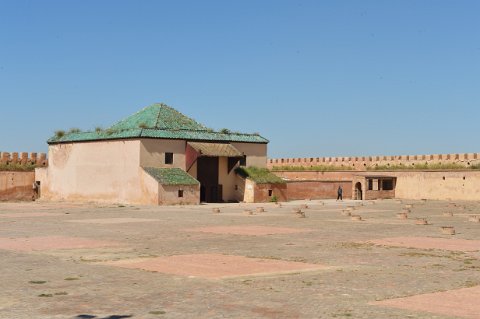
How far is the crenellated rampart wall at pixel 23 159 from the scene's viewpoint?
162ft

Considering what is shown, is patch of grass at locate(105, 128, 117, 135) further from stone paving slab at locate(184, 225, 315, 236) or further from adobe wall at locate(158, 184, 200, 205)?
stone paving slab at locate(184, 225, 315, 236)

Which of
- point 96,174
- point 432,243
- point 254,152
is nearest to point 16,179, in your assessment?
point 96,174

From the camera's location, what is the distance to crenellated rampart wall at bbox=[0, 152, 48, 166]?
162 ft

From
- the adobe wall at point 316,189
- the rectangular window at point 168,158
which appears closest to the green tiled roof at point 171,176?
the rectangular window at point 168,158

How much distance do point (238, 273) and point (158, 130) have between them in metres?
A: 32.7

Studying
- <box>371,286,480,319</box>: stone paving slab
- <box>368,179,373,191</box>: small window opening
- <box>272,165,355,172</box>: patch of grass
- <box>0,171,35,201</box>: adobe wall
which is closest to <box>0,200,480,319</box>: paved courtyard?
<box>371,286,480,319</box>: stone paving slab

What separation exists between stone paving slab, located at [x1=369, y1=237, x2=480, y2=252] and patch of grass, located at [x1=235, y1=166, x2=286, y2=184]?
26987 mm

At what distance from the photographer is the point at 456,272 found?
11.5m

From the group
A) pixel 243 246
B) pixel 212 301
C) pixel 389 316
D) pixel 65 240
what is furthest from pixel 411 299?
pixel 65 240

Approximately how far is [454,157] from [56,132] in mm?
30153

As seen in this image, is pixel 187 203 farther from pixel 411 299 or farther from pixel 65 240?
pixel 411 299

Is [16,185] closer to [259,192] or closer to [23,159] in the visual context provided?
[23,159]

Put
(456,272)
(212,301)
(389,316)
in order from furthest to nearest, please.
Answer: (456,272) → (212,301) → (389,316)

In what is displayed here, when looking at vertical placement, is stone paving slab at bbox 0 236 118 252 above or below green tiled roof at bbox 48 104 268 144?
below
